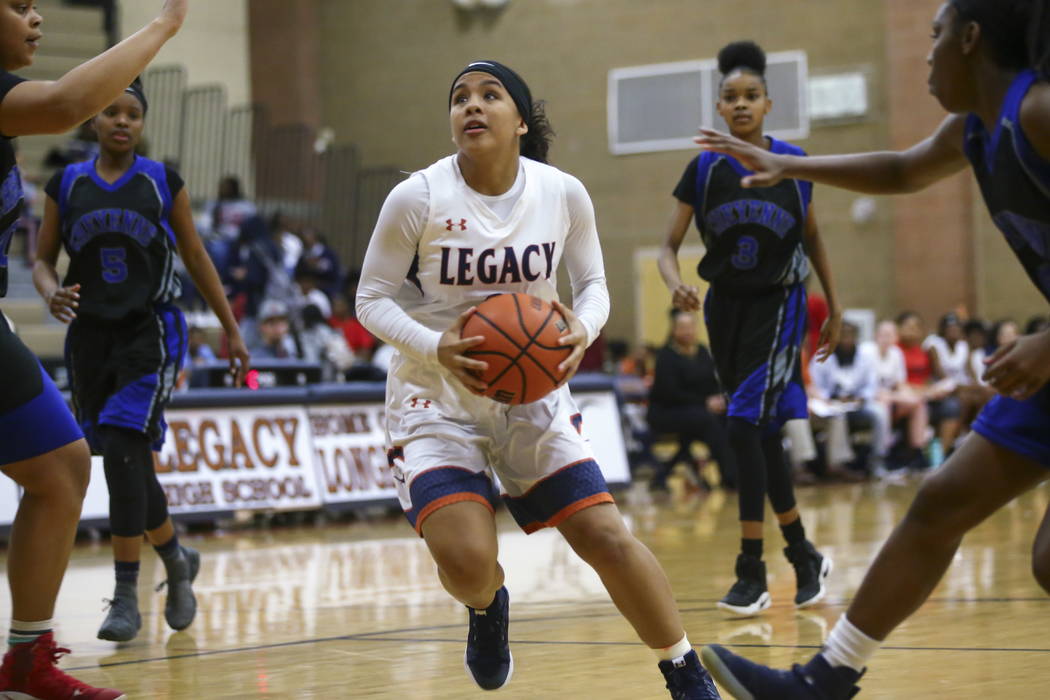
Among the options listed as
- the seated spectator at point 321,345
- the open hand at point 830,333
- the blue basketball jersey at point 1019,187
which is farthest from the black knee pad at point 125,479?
the seated spectator at point 321,345

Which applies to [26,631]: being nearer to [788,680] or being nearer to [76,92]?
[76,92]

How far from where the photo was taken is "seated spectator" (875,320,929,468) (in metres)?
14.1

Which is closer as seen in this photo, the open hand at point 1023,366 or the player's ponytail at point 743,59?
the open hand at point 1023,366

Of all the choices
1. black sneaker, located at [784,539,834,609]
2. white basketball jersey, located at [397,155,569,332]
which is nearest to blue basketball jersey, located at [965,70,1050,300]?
white basketball jersey, located at [397,155,569,332]

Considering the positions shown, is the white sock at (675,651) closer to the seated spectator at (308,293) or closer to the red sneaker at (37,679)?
the red sneaker at (37,679)

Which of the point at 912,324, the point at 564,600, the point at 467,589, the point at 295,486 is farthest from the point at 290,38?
the point at 467,589

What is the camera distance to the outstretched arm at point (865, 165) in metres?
3.52

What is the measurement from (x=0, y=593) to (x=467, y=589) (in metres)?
4.01

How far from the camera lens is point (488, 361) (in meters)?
3.61

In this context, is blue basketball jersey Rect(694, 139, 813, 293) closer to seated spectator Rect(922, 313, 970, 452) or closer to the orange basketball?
the orange basketball

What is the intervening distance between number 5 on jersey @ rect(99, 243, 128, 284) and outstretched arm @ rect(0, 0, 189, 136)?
1875 mm

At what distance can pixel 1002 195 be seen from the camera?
319 centimetres

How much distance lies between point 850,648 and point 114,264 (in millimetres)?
3336

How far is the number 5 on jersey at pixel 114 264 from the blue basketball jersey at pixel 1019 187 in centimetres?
339
